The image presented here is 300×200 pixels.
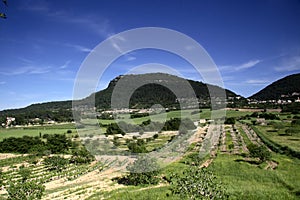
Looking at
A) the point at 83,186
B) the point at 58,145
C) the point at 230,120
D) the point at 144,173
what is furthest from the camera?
the point at 230,120

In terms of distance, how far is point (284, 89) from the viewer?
6216 inches

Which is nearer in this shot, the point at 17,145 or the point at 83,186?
the point at 83,186

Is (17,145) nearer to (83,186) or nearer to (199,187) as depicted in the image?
(83,186)

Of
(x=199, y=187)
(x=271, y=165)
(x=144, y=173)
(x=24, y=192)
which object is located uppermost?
(x=199, y=187)

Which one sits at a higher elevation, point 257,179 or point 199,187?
point 199,187

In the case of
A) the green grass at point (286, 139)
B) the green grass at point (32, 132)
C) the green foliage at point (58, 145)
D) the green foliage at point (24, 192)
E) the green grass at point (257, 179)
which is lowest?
the green grass at point (286, 139)

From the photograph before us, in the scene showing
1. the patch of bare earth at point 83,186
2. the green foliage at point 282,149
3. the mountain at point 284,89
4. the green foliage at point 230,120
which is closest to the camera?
the patch of bare earth at point 83,186

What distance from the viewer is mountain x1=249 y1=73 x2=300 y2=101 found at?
487 feet

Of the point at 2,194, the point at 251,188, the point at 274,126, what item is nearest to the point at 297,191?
the point at 251,188

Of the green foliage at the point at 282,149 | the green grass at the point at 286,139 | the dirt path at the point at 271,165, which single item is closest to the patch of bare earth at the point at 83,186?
the dirt path at the point at 271,165

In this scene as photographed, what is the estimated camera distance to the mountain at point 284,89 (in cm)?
14849

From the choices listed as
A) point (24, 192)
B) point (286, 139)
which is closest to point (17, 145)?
point (24, 192)

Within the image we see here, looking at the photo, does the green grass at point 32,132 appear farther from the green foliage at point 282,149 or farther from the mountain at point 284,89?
the mountain at point 284,89

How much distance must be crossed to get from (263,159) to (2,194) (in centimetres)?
3187
